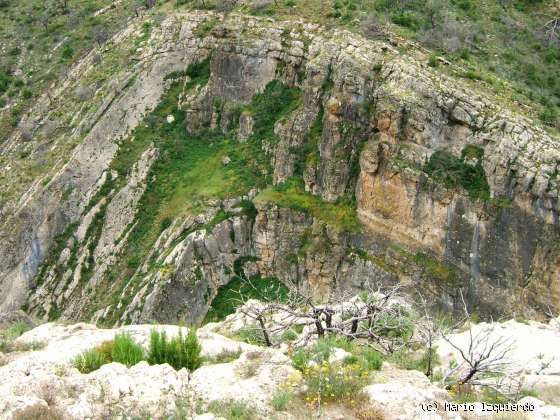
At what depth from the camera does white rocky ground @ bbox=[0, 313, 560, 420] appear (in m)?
7.50

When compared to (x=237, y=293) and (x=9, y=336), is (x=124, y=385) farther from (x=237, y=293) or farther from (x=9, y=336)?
(x=237, y=293)

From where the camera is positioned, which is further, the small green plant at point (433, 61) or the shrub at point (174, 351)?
the small green plant at point (433, 61)

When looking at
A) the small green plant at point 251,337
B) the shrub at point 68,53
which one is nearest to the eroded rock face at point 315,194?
the shrub at point 68,53

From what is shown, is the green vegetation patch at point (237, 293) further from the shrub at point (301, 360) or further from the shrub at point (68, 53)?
the shrub at point (68, 53)

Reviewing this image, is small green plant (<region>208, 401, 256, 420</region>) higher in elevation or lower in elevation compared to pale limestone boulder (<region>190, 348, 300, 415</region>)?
higher

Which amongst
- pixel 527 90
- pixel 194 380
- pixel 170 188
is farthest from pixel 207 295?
pixel 194 380

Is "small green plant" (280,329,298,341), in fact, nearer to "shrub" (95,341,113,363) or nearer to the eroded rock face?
"shrub" (95,341,113,363)

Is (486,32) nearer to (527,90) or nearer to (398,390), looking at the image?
(527,90)

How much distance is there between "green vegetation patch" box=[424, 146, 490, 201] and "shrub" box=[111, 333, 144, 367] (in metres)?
17.7

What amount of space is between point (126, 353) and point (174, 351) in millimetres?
726

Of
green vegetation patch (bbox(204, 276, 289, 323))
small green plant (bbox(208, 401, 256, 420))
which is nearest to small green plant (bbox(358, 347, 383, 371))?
small green plant (bbox(208, 401, 256, 420))

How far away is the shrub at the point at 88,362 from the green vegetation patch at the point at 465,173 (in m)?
18.2

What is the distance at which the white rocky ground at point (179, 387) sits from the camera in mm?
7504

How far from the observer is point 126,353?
8.77 m
